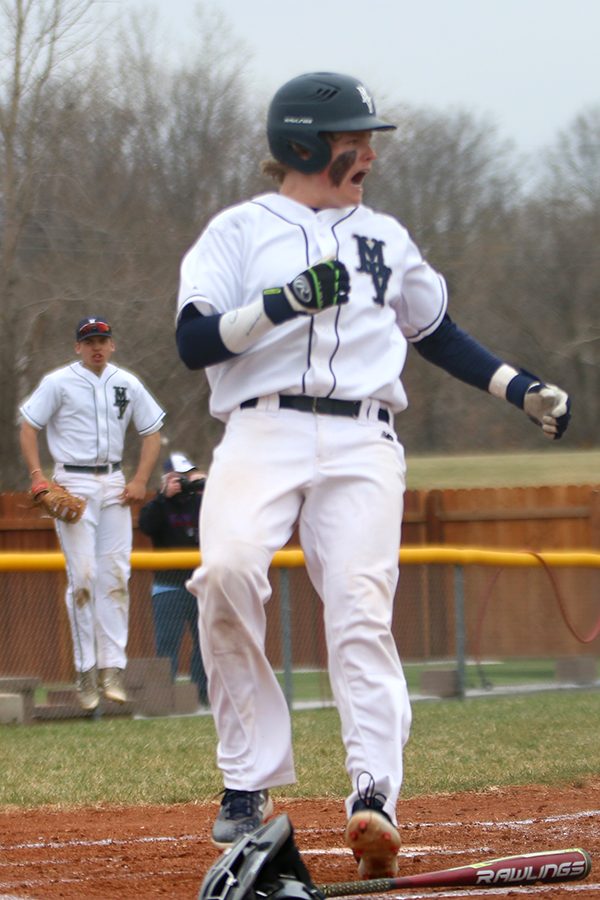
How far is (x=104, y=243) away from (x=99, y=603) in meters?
12.5

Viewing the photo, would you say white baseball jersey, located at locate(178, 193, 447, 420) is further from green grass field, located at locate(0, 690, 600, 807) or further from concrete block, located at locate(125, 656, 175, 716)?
concrete block, located at locate(125, 656, 175, 716)

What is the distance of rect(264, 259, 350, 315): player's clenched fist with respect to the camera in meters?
4.13

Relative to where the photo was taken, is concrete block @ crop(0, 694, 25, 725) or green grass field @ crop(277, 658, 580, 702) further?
green grass field @ crop(277, 658, 580, 702)

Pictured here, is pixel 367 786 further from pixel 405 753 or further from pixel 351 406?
pixel 405 753

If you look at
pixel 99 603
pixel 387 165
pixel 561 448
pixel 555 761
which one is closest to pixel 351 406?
pixel 555 761

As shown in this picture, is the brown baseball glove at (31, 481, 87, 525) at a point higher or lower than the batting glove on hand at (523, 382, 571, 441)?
lower

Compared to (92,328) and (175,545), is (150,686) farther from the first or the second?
(92,328)

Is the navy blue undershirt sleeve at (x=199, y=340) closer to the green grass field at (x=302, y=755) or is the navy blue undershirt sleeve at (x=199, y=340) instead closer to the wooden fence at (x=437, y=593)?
the green grass field at (x=302, y=755)

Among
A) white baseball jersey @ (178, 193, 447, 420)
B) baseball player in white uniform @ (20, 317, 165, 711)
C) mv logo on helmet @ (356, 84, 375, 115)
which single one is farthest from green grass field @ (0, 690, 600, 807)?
mv logo on helmet @ (356, 84, 375, 115)

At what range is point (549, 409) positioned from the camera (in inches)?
183

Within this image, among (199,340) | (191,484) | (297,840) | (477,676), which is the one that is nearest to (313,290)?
(199,340)

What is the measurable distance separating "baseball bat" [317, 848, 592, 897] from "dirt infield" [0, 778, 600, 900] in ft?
0.11

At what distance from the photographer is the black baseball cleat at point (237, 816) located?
423 centimetres

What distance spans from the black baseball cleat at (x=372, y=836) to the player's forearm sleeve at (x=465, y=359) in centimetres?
132
